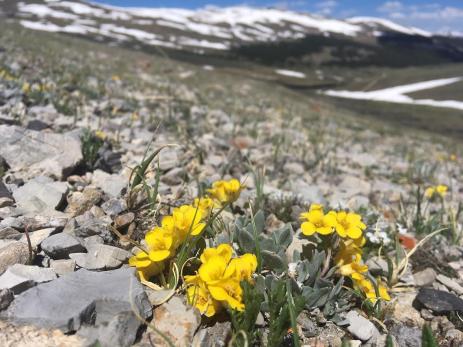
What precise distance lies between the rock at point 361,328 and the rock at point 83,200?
2036 mm

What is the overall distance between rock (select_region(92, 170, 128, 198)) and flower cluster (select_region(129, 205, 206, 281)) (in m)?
1.12

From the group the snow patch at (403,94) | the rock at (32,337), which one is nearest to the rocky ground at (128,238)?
the rock at (32,337)

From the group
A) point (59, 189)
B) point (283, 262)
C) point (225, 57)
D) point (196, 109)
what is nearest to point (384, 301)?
point (283, 262)

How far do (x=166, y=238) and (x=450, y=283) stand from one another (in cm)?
245

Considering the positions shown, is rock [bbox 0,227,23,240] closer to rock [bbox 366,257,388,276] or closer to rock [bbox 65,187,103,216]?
rock [bbox 65,187,103,216]

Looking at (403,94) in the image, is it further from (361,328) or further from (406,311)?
(361,328)

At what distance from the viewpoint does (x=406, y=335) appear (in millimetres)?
2730

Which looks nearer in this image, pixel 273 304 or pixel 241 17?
pixel 273 304

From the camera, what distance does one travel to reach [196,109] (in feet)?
35.6

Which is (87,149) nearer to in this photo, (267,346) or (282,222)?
(282,222)

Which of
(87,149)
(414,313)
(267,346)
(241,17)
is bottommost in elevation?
(414,313)

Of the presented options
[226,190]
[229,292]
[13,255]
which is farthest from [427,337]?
[13,255]

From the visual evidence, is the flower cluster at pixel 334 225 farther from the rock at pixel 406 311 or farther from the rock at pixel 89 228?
the rock at pixel 89 228

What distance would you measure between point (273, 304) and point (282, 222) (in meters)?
1.72
